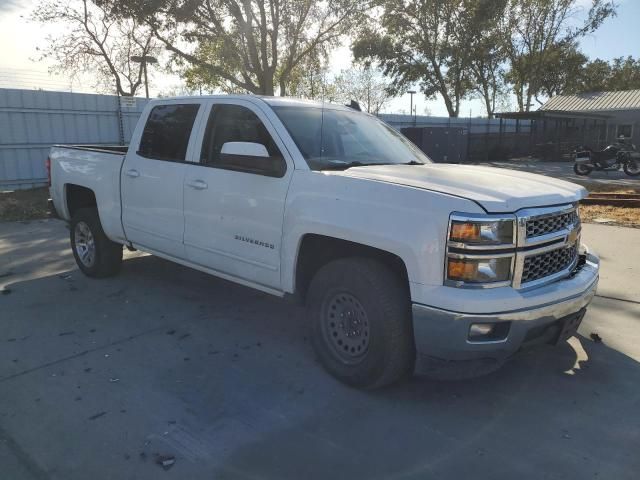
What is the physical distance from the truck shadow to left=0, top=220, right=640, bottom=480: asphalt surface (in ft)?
0.04

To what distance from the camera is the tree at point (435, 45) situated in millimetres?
32812

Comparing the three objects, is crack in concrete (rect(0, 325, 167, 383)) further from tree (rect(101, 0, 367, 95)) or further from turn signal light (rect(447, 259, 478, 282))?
tree (rect(101, 0, 367, 95))

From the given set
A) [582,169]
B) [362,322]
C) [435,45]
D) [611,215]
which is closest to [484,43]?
[435,45]

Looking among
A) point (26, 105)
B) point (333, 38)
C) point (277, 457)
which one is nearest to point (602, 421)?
point (277, 457)

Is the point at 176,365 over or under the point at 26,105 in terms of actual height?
under

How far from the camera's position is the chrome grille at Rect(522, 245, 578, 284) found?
312 cm

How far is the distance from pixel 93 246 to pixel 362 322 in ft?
12.2

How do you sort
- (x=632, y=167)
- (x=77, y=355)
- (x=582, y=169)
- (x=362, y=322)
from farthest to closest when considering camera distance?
(x=582, y=169) < (x=632, y=167) < (x=77, y=355) < (x=362, y=322)

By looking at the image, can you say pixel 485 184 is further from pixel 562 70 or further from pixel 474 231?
pixel 562 70

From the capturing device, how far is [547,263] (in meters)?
3.29

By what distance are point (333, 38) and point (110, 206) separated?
66.6 ft

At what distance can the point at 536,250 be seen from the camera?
309 cm

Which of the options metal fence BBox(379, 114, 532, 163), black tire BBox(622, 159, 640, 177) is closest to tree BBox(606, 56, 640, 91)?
metal fence BBox(379, 114, 532, 163)

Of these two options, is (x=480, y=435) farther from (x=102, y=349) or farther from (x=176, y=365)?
(x=102, y=349)
